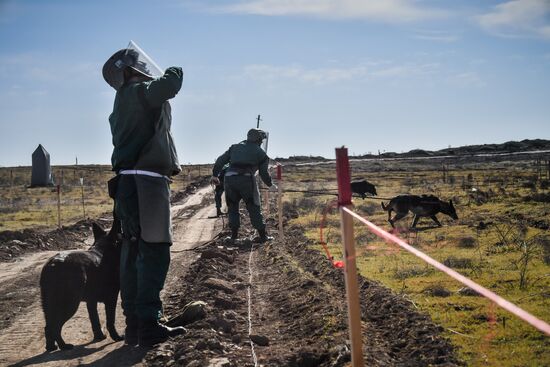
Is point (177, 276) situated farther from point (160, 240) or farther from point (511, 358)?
point (511, 358)

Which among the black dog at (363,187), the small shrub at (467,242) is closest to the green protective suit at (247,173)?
the small shrub at (467,242)

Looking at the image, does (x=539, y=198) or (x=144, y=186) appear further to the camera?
(x=539, y=198)

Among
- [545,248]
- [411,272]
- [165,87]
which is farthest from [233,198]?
[165,87]

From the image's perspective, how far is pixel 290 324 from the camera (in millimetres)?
6262

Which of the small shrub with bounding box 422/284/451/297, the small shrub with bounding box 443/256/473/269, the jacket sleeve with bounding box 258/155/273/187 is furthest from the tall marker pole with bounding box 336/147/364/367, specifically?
the jacket sleeve with bounding box 258/155/273/187

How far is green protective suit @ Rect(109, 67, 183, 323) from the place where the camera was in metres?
5.13

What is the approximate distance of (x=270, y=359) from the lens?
4844 mm

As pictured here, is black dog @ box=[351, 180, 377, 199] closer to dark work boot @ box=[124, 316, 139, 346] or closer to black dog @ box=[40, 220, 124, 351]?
black dog @ box=[40, 220, 124, 351]

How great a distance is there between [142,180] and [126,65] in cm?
102

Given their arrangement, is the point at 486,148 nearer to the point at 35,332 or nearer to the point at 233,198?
the point at 233,198

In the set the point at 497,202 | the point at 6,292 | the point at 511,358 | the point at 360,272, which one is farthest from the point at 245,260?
the point at 497,202

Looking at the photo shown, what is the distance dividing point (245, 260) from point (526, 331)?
643cm

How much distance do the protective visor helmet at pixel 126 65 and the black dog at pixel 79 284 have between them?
134 cm

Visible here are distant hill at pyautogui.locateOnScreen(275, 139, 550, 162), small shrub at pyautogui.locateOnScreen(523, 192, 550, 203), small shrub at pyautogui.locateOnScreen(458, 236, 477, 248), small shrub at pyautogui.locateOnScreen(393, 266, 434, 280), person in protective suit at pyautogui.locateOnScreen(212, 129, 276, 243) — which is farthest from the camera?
distant hill at pyautogui.locateOnScreen(275, 139, 550, 162)
